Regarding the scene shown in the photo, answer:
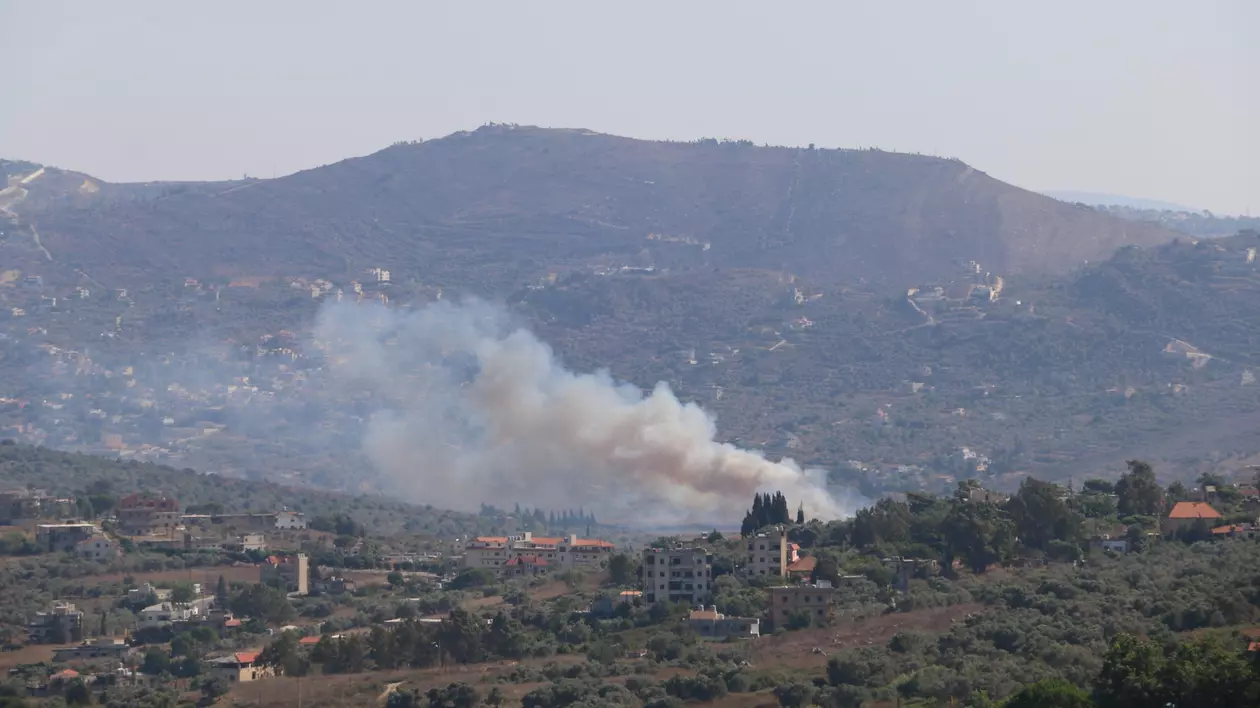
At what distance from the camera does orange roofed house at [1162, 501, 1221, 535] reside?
88.5 meters

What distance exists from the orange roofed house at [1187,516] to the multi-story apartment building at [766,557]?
43.1 feet

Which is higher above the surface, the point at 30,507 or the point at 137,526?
the point at 30,507

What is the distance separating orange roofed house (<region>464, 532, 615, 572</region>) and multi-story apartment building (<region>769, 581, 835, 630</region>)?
2243 cm

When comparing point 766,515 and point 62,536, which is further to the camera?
point 62,536

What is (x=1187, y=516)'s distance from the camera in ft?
294

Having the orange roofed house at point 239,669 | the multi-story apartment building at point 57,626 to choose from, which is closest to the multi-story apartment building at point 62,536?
the multi-story apartment building at point 57,626

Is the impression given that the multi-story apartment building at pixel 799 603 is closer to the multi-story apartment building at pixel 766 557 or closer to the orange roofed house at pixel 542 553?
the multi-story apartment building at pixel 766 557

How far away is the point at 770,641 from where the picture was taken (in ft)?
253

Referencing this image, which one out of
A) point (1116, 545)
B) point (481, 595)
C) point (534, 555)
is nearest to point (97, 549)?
point (534, 555)

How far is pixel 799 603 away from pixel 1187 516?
16.5 metres

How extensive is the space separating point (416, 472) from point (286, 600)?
3434 inches

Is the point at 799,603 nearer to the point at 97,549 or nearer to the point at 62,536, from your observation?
the point at 97,549

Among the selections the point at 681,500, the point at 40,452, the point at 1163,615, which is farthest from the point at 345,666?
the point at 40,452

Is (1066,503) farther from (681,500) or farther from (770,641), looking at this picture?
(681,500)
